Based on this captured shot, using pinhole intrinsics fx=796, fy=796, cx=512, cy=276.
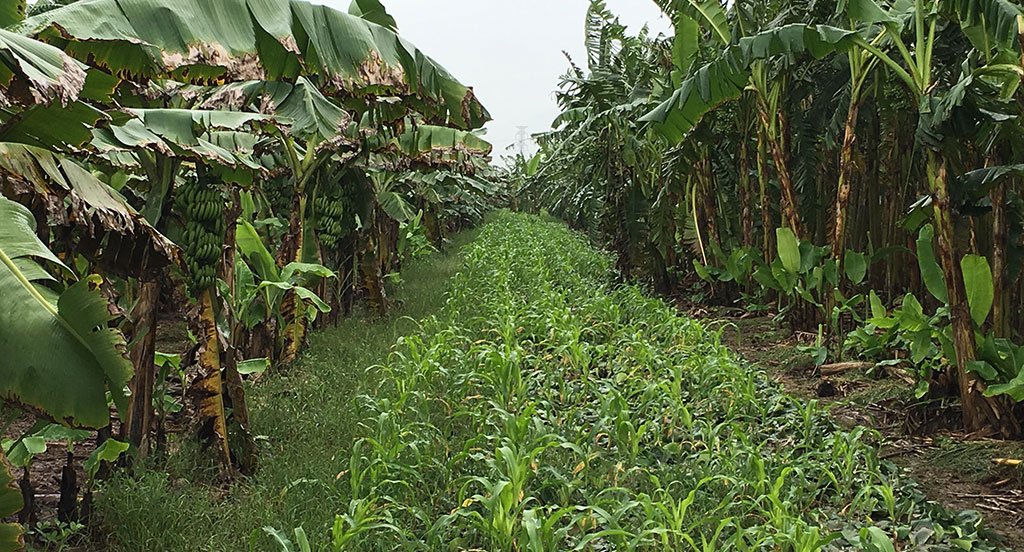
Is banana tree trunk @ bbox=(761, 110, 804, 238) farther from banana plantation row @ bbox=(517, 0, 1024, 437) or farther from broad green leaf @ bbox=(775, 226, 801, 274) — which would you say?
broad green leaf @ bbox=(775, 226, 801, 274)

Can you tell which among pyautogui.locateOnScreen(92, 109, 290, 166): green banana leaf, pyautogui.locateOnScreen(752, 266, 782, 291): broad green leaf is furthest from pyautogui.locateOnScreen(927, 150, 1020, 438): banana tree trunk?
pyautogui.locateOnScreen(92, 109, 290, 166): green banana leaf

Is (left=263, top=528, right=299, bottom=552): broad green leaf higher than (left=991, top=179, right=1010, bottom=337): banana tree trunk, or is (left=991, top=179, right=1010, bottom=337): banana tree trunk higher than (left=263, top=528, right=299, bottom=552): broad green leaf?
(left=991, top=179, right=1010, bottom=337): banana tree trunk

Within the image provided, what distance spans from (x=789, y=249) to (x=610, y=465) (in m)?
2.94

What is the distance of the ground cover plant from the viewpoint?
9.21 feet

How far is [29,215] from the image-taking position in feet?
7.11

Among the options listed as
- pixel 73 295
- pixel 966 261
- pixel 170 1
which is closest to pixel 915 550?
pixel 966 261

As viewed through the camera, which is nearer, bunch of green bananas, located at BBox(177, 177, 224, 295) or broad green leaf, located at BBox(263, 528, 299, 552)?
broad green leaf, located at BBox(263, 528, 299, 552)

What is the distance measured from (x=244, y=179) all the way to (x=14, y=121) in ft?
4.85

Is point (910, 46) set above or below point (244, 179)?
above

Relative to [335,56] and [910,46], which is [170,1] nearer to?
[335,56]

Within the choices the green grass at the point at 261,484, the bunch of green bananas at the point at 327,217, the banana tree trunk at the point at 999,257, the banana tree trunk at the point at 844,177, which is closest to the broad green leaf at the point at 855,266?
the banana tree trunk at the point at 844,177

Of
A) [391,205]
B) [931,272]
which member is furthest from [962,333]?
[391,205]

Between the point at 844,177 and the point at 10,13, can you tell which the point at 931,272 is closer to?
the point at 844,177

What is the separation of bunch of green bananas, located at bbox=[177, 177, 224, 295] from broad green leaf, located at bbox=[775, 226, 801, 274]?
3994mm
